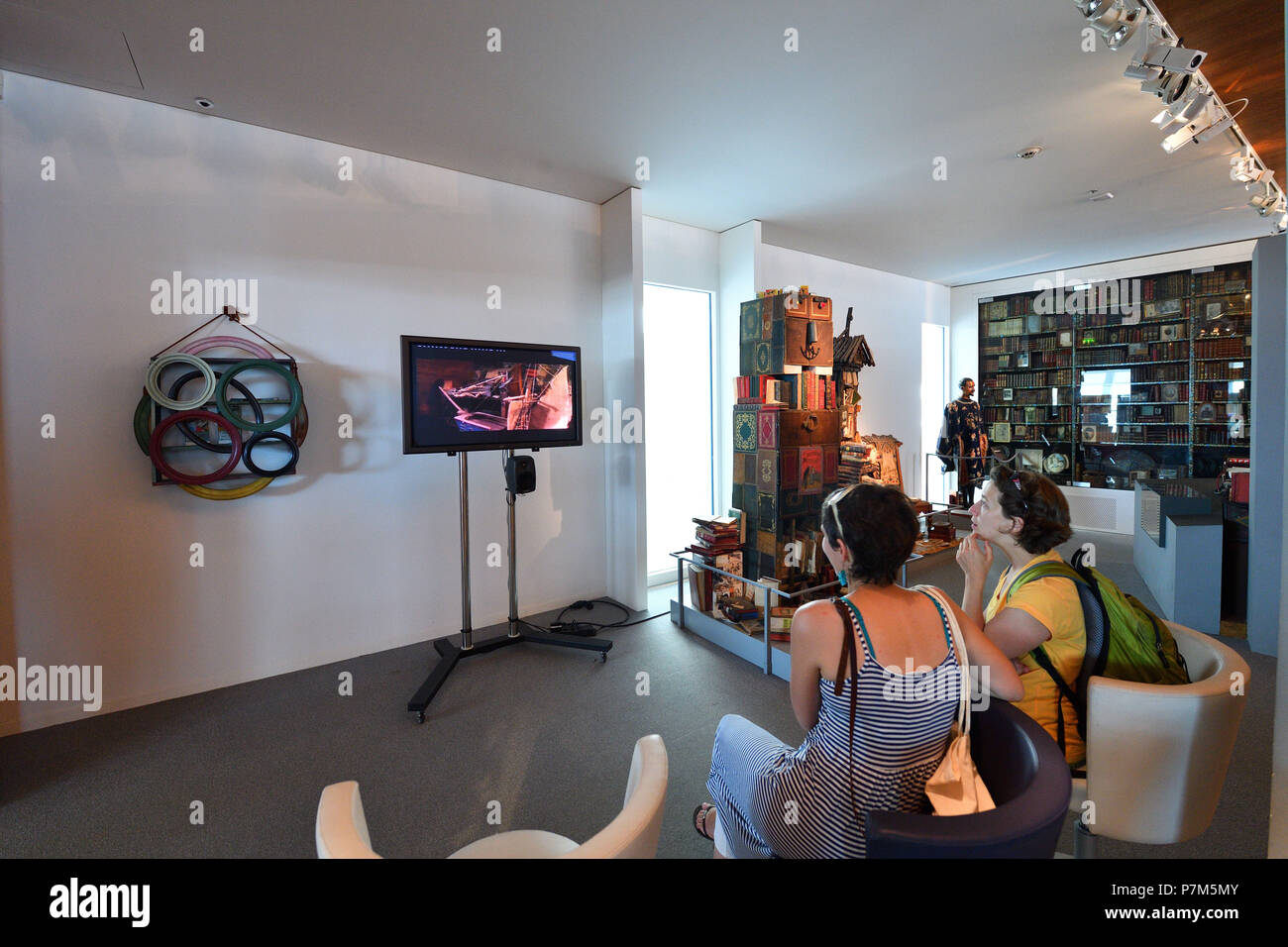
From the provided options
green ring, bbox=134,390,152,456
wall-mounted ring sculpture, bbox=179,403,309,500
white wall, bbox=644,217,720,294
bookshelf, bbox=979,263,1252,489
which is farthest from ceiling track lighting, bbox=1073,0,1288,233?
green ring, bbox=134,390,152,456

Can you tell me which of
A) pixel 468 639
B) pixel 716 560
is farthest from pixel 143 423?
pixel 716 560

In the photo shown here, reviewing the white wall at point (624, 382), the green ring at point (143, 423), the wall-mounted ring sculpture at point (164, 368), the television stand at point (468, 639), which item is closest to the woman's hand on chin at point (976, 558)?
the television stand at point (468, 639)

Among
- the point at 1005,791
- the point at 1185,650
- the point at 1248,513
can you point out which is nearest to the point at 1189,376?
the point at 1248,513

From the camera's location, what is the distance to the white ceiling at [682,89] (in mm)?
2496

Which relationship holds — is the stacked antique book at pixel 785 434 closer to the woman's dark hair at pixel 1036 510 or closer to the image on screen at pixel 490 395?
the image on screen at pixel 490 395

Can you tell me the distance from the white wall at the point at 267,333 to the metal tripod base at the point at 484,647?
23cm

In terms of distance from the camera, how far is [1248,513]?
381 cm

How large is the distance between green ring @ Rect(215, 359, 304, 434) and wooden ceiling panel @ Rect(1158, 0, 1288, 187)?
4487mm

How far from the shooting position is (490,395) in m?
3.39

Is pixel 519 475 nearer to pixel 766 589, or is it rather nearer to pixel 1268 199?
pixel 766 589

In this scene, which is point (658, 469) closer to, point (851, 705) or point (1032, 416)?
point (851, 705)

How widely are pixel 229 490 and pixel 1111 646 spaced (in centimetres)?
390

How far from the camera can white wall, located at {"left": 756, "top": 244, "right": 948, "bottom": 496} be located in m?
6.58

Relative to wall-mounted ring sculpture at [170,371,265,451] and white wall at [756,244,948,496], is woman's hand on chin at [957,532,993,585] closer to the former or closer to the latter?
wall-mounted ring sculpture at [170,371,265,451]
